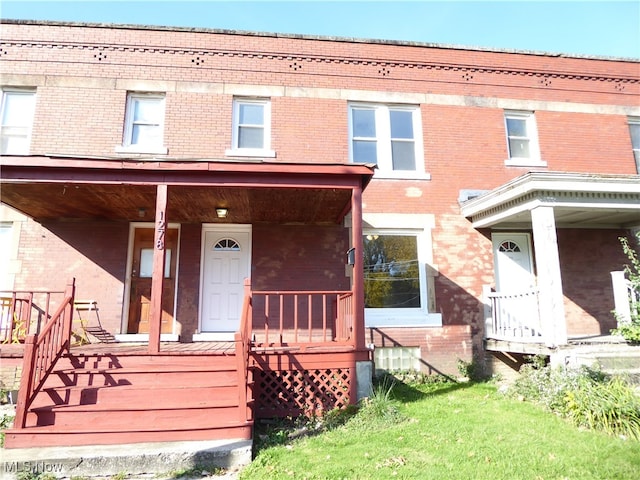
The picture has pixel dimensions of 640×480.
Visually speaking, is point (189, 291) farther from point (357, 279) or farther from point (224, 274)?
point (357, 279)

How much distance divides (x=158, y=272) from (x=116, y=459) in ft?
7.86

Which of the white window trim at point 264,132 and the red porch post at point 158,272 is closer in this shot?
the red porch post at point 158,272

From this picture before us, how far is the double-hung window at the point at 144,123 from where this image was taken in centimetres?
874

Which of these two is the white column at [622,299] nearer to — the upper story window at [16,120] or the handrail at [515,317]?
the handrail at [515,317]

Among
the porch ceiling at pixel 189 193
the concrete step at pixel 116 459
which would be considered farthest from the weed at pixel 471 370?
the concrete step at pixel 116 459

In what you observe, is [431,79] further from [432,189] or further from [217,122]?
[217,122]

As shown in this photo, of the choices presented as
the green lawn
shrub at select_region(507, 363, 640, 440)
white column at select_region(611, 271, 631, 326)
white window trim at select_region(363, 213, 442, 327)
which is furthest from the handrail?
the green lawn

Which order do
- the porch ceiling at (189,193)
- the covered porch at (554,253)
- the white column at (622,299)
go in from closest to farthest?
1. the porch ceiling at (189,193)
2. the covered porch at (554,253)
3. the white column at (622,299)

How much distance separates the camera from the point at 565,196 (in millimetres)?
7066

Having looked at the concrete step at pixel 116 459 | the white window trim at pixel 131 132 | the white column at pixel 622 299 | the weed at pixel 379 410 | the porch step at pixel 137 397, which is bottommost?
the concrete step at pixel 116 459

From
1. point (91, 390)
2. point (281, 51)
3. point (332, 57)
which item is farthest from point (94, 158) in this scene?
point (332, 57)

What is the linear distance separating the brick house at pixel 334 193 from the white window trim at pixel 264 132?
0.17ft

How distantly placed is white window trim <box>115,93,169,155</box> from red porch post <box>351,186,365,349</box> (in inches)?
187

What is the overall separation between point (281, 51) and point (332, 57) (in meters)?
Result: 1.21
